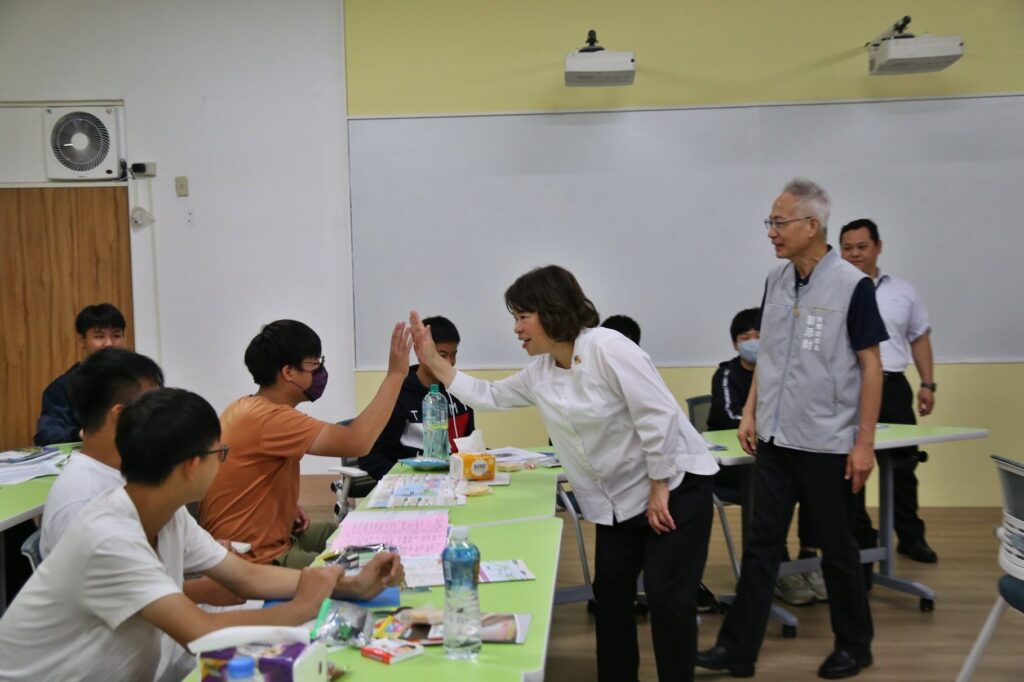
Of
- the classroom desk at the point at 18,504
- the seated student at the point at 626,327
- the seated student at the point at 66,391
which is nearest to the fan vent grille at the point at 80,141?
the seated student at the point at 66,391

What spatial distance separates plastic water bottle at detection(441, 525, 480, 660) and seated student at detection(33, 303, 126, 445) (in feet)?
9.56

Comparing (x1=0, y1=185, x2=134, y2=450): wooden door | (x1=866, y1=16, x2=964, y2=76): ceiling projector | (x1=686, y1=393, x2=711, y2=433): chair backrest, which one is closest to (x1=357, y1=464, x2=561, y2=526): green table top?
(x1=686, y1=393, x2=711, y2=433): chair backrest

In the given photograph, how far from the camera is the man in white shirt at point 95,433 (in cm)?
187

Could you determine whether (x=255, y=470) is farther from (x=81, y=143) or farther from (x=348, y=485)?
(x=81, y=143)

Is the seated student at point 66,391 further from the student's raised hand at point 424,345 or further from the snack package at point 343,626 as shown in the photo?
the snack package at point 343,626

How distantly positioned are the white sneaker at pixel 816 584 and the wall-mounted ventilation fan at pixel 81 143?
5052mm

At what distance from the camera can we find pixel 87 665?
1494 millimetres

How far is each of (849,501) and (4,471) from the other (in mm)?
3135

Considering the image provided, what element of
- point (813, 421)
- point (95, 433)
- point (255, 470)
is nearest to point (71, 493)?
point (95, 433)

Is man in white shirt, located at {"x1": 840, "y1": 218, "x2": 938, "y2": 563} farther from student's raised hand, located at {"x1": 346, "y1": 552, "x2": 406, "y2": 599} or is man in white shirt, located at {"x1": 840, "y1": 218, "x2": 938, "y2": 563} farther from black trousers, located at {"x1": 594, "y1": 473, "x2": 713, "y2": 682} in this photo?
student's raised hand, located at {"x1": 346, "y1": 552, "x2": 406, "y2": 599}

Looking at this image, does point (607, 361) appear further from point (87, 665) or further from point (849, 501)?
point (87, 665)

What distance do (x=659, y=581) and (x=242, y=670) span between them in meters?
1.41

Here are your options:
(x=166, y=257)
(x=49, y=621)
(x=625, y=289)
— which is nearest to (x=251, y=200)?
(x=166, y=257)

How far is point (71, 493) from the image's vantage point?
1.87m
